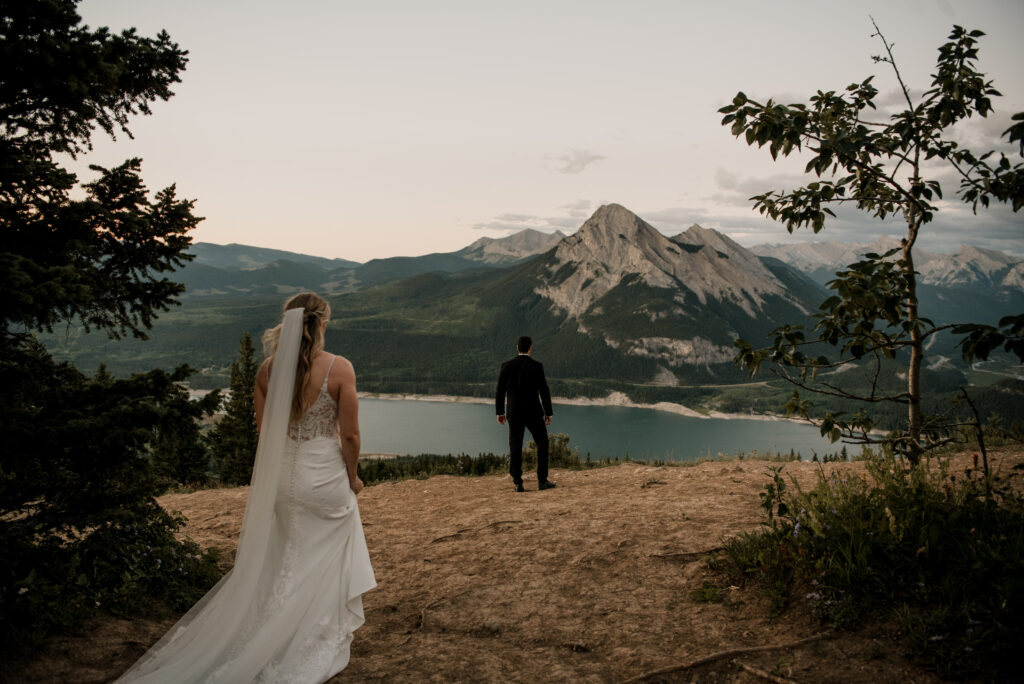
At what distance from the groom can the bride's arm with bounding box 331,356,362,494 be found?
5.19m

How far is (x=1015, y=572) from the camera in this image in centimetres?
366

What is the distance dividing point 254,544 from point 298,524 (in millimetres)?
369

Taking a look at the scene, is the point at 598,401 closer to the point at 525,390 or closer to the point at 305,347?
the point at 525,390

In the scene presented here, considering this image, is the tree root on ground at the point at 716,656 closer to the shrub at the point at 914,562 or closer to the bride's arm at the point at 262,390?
the shrub at the point at 914,562

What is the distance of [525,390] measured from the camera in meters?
10.4

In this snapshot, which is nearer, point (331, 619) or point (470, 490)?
point (331, 619)

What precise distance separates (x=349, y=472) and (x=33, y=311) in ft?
8.52

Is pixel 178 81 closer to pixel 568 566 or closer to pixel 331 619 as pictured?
pixel 331 619

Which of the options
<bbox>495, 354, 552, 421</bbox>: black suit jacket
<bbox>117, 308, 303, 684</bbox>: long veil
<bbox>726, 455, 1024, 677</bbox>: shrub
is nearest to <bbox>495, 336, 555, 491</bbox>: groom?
<bbox>495, 354, 552, 421</bbox>: black suit jacket

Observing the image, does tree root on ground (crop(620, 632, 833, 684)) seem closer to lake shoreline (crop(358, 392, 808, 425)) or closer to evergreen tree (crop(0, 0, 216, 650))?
Result: evergreen tree (crop(0, 0, 216, 650))

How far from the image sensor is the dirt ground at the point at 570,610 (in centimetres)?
401

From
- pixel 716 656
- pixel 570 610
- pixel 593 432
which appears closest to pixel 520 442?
pixel 570 610

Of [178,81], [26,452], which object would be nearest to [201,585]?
[26,452]

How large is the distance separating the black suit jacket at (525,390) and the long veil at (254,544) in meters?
5.59
